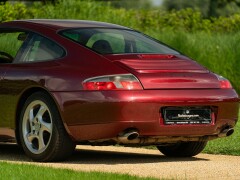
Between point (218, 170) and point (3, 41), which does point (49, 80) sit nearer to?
point (218, 170)

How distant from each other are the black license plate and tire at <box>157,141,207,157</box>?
0.88m

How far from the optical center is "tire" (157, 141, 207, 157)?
35.4 ft

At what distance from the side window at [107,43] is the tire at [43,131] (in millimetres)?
776

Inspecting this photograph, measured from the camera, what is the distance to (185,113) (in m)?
9.77

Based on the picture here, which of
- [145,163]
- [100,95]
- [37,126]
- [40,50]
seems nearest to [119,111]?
[100,95]

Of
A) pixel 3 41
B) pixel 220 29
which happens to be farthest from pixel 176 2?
pixel 3 41

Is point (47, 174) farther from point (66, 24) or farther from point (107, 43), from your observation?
point (66, 24)

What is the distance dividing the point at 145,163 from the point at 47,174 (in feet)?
5.85

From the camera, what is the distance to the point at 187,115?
978cm

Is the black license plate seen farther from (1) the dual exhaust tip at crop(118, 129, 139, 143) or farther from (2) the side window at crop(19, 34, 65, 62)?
(2) the side window at crop(19, 34, 65, 62)

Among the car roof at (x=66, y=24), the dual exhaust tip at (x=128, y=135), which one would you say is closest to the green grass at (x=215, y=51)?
the car roof at (x=66, y=24)

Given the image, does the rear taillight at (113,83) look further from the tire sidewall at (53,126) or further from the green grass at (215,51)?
the green grass at (215,51)

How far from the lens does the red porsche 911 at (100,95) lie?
9484mm

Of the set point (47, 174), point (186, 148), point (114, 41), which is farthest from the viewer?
point (186, 148)
